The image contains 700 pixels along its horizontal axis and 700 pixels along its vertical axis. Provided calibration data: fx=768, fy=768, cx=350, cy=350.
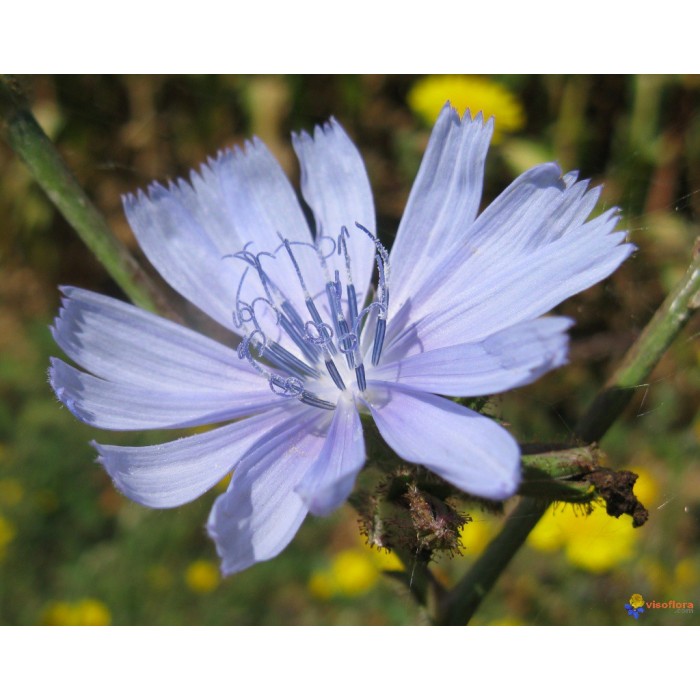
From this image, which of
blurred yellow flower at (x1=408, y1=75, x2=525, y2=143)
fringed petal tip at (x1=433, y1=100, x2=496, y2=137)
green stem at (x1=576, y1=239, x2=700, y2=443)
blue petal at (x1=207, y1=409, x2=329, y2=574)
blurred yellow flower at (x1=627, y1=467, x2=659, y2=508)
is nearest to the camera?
blue petal at (x1=207, y1=409, x2=329, y2=574)

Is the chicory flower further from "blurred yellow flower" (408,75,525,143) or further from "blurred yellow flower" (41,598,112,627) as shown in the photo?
"blurred yellow flower" (41,598,112,627)

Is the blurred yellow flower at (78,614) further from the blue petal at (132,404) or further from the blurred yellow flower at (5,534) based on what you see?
the blue petal at (132,404)

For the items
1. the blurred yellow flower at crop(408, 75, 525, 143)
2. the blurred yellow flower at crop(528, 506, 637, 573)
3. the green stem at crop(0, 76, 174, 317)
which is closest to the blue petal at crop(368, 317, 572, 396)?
the green stem at crop(0, 76, 174, 317)

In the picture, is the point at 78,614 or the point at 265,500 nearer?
the point at 265,500

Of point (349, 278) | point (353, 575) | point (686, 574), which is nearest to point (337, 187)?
point (349, 278)

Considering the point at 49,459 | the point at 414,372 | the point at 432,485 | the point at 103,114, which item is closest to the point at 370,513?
the point at 432,485

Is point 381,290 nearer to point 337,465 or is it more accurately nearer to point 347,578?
point 337,465

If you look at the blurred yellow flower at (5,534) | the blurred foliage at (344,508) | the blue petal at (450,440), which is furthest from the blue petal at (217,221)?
the blurred yellow flower at (5,534)

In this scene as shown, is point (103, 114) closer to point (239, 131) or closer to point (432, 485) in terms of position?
point (239, 131)
